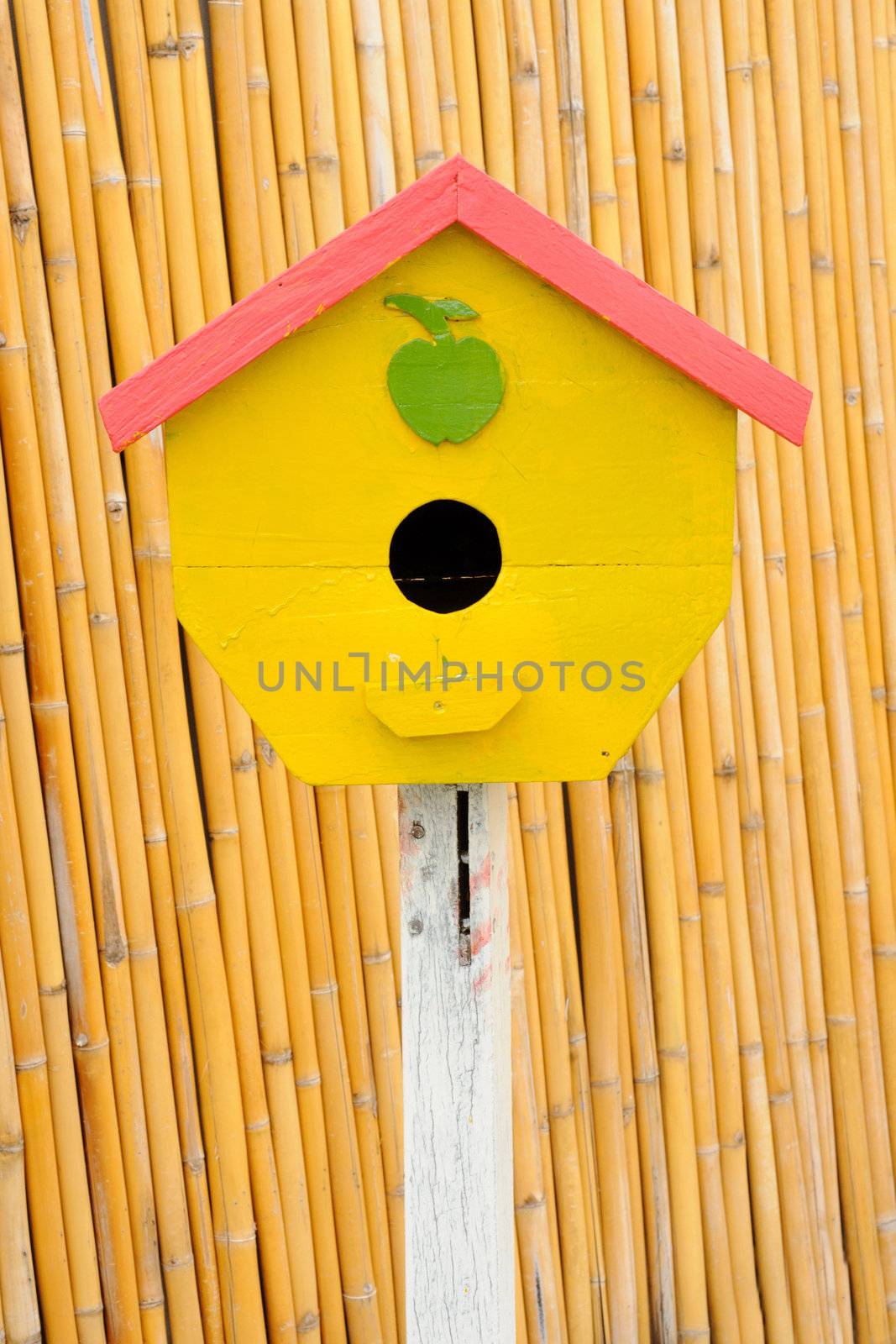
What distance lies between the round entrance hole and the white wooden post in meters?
0.21

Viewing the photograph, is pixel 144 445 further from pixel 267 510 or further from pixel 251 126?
pixel 267 510

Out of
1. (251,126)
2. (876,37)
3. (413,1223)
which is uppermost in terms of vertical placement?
(876,37)

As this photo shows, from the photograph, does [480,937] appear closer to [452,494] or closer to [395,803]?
[452,494]

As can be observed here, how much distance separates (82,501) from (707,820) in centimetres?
105

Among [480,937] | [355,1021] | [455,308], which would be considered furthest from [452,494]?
[355,1021]

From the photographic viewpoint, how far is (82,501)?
69.3 inches

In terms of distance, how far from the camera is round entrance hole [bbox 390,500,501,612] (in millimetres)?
1291

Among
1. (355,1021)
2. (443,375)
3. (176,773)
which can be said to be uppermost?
(443,375)

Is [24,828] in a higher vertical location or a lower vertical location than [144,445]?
lower

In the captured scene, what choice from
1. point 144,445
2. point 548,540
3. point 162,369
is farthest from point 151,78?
point 548,540

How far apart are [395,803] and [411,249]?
1.05m

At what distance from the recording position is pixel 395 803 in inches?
78.0

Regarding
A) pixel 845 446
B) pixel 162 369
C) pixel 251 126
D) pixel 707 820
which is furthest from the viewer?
pixel 845 446

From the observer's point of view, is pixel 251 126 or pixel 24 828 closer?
pixel 24 828
